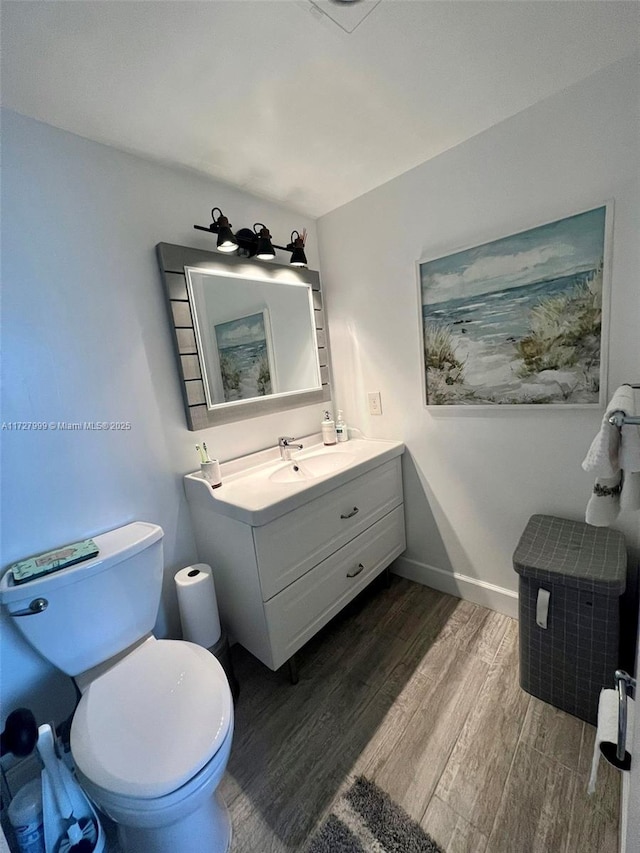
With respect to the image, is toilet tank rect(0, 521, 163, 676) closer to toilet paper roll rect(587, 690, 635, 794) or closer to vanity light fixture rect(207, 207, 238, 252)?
vanity light fixture rect(207, 207, 238, 252)

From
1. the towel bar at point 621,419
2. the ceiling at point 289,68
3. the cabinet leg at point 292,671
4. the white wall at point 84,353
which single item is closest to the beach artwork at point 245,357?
the white wall at point 84,353

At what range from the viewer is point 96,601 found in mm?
1080

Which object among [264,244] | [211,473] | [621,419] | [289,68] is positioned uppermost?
[289,68]

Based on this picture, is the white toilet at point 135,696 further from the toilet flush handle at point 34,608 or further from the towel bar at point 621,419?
the towel bar at point 621,419

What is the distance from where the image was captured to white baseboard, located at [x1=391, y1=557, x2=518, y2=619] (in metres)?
1.69

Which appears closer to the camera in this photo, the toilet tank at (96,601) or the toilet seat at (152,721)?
the toilet seat at (152,721)

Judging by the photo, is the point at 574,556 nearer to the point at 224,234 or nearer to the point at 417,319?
the point at 417,319

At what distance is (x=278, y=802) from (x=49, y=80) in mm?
2288

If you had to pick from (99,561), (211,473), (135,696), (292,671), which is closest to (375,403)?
(211,473)

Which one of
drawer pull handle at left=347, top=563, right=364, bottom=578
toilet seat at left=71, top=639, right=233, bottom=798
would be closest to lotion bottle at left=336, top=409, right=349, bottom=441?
drawer pull handle at left=347, top=563, right=364, bottom=578

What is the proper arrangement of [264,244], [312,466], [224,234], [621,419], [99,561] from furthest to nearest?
[312,466] < [264,244] < [224,234] < [99,561] < [621,419]

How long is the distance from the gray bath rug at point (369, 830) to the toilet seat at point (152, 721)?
0.48 meters

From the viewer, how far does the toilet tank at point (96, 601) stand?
1.00 metres

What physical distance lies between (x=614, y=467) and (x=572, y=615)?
723mm
